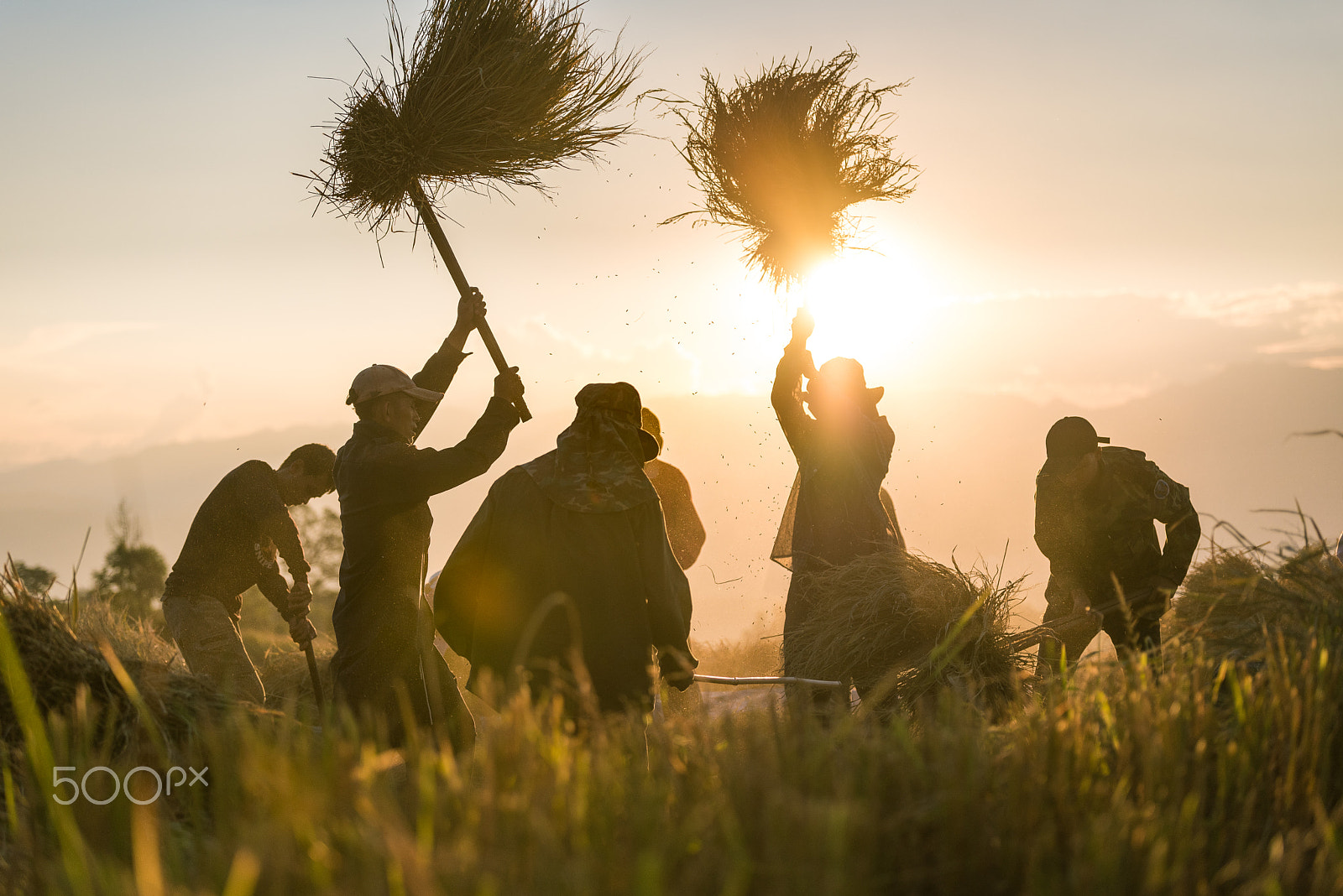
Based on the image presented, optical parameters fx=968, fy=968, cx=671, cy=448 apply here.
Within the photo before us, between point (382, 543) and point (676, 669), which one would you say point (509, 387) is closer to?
point (382, 543)

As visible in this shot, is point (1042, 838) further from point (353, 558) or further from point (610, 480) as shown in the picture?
point (353, 558)

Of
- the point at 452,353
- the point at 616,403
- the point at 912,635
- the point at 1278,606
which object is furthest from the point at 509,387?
the point at 1278,606

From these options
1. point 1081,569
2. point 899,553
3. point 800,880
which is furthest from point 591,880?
point 1081,569

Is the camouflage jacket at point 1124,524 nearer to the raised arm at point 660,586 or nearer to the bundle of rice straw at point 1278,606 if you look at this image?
the bundle of rice straw at point 1278,606

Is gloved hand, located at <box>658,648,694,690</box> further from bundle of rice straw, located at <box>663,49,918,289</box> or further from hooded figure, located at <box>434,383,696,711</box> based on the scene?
bundle of rice straw, located at <box>663,49,918,289</box>

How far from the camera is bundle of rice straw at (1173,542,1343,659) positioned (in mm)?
2715

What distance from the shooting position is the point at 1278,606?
291 cm

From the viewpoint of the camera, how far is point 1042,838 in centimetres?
162

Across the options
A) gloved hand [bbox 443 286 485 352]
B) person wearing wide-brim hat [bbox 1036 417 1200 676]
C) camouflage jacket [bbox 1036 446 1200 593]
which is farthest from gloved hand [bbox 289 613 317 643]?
camouflage jacket [bbox 1036 446 1200 593]

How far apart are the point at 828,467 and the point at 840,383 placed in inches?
21.0

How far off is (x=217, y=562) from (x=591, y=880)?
12.1 ft

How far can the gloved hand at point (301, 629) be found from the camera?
4.36 m

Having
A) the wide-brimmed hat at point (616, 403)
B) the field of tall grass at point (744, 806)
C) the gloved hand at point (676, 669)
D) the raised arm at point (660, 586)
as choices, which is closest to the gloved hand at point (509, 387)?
the wide-brimmed hat at point (616, 403)

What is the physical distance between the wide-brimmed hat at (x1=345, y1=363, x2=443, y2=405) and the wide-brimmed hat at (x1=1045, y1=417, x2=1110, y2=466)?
307 cm
